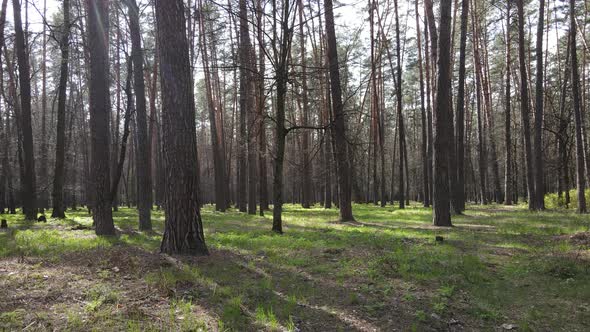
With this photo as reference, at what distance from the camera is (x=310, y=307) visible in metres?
4.80

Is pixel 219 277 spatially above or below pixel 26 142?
below

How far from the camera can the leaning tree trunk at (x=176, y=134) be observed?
21.6 feet

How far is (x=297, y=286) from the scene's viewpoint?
5.61 m

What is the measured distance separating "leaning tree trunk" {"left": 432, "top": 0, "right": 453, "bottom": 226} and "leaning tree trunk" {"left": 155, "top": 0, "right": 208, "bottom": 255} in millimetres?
8117

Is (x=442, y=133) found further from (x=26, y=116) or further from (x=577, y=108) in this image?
(x=26, y=116)

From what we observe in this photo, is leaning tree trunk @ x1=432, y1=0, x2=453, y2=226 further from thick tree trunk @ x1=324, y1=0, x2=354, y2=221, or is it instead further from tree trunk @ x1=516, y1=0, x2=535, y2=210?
tree trunk @ x1=516, y1=0, x2=535, y2=210

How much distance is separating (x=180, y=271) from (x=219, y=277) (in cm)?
56

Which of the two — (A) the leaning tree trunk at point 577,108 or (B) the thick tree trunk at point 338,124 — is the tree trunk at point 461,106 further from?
(B) the thick tree trunk at point 338,124

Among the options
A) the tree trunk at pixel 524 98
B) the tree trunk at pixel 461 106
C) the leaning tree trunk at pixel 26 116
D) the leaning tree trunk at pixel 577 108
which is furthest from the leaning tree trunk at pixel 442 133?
the leaning tree trunk at pixel 26 116

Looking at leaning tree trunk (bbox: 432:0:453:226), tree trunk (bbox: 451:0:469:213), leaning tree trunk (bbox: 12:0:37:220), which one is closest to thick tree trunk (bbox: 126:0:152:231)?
leaning tree trunk (bbox: 12:0:37:220)

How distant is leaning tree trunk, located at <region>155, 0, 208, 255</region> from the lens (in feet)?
21.6

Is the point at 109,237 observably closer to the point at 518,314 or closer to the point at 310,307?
the point at 310,307

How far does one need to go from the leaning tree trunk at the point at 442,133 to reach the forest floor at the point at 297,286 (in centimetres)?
352

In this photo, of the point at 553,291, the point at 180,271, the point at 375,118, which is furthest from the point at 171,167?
the point at 375,118
